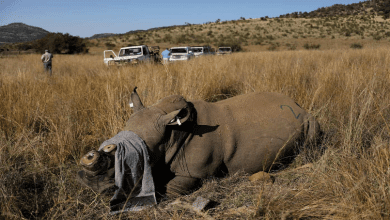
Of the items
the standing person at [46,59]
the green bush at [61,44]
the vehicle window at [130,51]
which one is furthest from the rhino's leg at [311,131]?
the green bush at [61,44]

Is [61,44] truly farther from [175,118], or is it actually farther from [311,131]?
[311,131]

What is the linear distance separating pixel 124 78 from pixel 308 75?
14.4ft

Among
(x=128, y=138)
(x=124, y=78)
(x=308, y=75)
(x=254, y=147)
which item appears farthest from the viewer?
(x=308, y=75)

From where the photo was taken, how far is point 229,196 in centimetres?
279

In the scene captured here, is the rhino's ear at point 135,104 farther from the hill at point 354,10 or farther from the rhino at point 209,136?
the hill at point 354,10

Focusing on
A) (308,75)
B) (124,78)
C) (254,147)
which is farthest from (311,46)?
(254,147)

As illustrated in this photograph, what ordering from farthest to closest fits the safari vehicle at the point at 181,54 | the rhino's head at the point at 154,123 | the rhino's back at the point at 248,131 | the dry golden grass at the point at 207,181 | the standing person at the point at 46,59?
the safari vehicle at the point at 181,54 → the standing person at the point at 46,59 → the rhino's back at the point at 248,131 → the rhino's head at the point at 154,123 → the dry golden grass at the point at 207,181

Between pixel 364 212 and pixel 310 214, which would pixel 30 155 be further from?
pixel 364 212

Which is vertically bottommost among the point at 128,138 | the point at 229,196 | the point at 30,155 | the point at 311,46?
the point at 229,196

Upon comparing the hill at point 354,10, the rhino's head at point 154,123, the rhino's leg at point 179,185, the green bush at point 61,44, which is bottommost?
the rhino's leg at point 179,185

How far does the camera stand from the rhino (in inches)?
105

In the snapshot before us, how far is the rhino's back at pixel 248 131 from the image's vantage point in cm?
295

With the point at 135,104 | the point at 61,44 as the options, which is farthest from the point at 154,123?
the point at 61,44

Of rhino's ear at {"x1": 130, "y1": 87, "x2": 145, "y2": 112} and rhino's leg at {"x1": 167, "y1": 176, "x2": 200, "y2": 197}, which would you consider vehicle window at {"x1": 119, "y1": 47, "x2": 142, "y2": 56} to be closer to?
rhino's ear at {"x1": 130, "y1": 87, "x2": 145, "y2": 112}
